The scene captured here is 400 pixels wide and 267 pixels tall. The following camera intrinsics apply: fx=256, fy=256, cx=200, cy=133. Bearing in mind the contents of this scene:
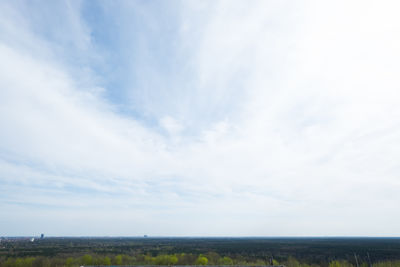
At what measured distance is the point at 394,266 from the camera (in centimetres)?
3303

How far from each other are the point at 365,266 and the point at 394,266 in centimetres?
480

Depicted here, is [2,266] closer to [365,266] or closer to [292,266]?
[292,266]

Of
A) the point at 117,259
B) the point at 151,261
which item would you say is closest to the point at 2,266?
the point at 117,259

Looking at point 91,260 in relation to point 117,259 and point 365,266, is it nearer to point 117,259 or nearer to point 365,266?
point 117,259

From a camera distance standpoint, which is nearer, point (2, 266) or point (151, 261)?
point (2, 266)

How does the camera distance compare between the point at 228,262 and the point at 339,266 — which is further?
the point at 228,262

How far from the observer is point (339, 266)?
1316 inches

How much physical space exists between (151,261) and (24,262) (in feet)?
61.5

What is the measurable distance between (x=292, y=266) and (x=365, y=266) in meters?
10.6

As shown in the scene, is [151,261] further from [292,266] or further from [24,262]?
[292,266]

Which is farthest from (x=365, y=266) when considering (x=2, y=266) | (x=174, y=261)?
(x=2, y=266)

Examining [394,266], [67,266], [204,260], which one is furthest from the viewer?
[204,260]

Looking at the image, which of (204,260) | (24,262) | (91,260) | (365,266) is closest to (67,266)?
(91,260)

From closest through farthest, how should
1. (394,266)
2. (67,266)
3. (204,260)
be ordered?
(394,266)
(67,266)
(204,260)
